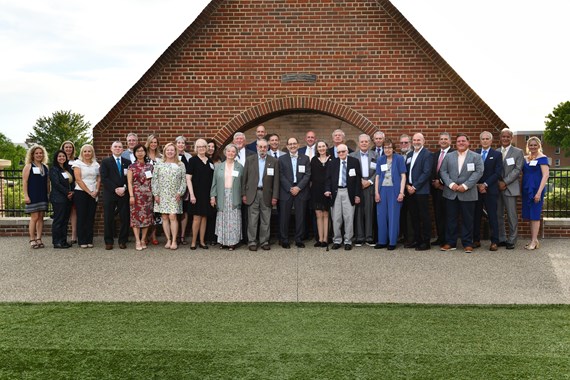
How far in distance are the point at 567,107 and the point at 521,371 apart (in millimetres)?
56662

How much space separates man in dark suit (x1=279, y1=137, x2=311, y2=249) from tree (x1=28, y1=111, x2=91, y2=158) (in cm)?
5265

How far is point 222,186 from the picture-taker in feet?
29.8

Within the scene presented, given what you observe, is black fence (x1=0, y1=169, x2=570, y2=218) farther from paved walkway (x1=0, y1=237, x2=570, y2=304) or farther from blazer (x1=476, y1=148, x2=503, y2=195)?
paved walkway (x1=0, y1=237, x2=570, y2=304)

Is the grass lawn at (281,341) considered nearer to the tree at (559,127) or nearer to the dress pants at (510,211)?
the dress pants at (510,211)

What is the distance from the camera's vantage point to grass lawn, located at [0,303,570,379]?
13.9 feet

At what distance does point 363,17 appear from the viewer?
34.7ft

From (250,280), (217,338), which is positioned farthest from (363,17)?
(217,338)

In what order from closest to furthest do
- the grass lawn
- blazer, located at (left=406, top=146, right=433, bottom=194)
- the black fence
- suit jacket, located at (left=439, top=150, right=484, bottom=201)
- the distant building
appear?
the grass lawn
suit jacket, located at (left=439, top=150, right=484, bottom=201)
blazer, located at (left=406, top=146, right=433, bottom=194)
the black fence
the distant building

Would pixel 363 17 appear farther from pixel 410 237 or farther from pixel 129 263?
pixel 129 263

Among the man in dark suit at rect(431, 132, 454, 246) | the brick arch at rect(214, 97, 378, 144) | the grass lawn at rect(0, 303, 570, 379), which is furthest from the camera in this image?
the brick arch at rect(214, 97, 378, 144)

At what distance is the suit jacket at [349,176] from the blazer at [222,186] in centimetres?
149

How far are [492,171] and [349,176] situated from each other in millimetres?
2365

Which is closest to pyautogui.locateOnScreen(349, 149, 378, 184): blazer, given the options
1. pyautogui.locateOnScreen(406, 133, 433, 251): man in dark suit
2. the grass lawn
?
pyautogui.locateOnScreen(406, 133, 433, 251): man in dark suit

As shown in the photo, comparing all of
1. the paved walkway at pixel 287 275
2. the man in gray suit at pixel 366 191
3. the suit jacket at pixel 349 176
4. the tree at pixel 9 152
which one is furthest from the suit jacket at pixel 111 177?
the tree at pixel 9 152
